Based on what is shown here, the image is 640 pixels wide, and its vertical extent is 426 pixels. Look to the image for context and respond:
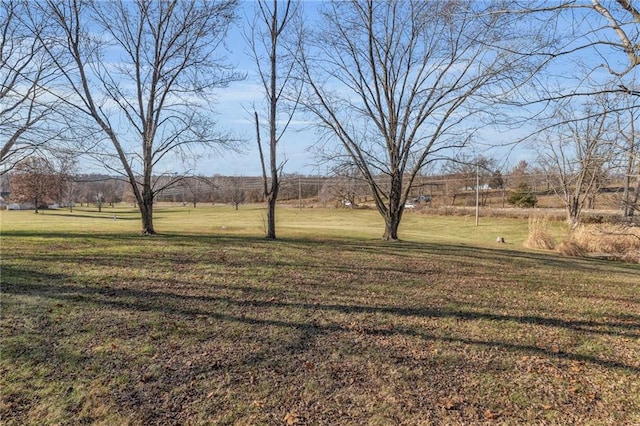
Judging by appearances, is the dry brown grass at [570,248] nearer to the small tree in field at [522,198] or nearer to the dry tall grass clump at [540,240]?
the dry tall grass clump at [540,240]

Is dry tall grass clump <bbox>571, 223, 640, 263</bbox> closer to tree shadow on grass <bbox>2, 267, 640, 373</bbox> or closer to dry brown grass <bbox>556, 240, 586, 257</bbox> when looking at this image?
dry brown grass <bbox>556, 240, 586, 257</bbox>

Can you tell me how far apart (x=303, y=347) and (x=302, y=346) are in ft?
0.07

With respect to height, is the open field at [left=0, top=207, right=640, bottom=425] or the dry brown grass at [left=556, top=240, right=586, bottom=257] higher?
the open field at [left=0, top=207, right=640, bottom=425]

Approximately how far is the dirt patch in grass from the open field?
0.7 inches

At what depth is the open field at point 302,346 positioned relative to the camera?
2818mm

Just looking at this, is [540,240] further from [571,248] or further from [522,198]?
[522,198]

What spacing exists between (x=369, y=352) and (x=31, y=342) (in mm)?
3107

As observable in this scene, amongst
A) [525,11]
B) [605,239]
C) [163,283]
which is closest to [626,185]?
[605,239]

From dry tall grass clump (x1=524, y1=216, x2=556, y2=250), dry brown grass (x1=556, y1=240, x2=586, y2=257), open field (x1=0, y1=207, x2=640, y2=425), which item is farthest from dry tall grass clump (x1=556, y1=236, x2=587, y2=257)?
open field (x1=0, y1=207, x2=640, y2=425)

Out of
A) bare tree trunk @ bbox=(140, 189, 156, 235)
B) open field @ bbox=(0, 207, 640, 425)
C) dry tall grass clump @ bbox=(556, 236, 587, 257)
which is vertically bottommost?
dry tall grass clump @ bbox=(556, 236, 587, 257)

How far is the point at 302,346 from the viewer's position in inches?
150

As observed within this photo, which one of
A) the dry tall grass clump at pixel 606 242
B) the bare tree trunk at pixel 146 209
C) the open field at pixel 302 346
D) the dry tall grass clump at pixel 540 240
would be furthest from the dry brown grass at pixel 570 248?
the bare tree trunk at pixel 146 209

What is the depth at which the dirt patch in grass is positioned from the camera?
2818 mm

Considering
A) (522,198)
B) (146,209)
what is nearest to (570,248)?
(146,209)
